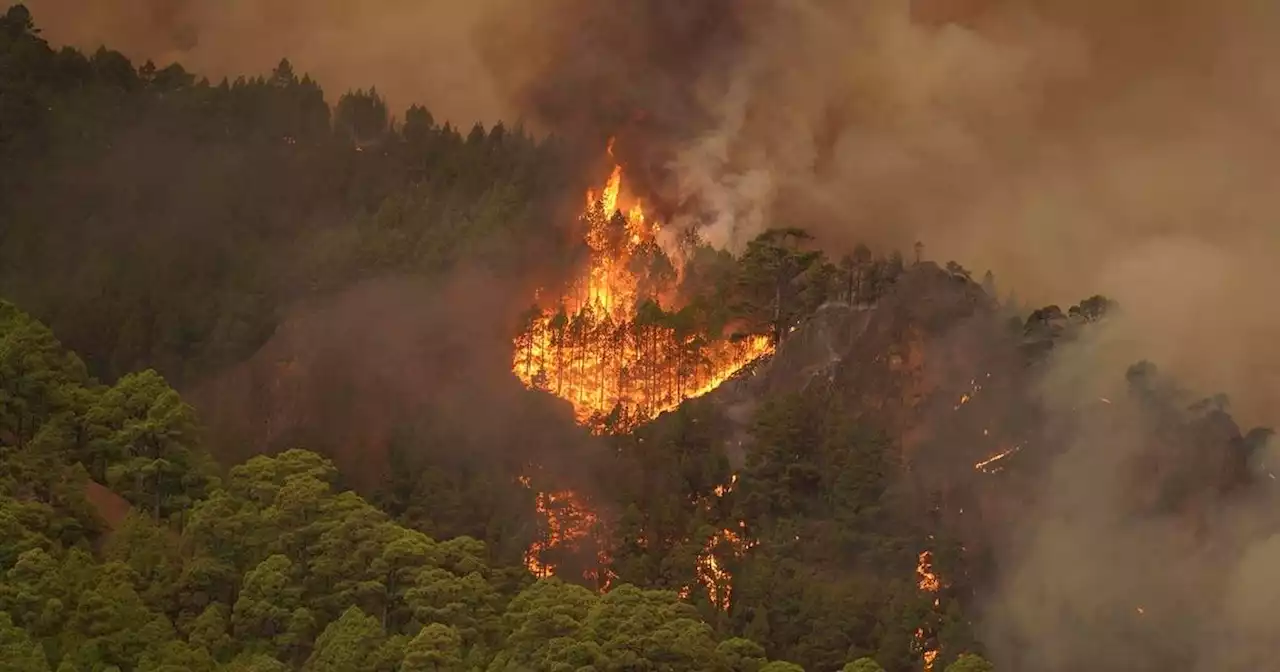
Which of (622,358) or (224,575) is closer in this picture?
(224,575)

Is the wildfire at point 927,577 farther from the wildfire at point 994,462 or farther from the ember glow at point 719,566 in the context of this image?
the ember glow at point 719,566

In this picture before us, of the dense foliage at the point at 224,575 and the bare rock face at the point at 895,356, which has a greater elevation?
the bare rock face at the point at 895,356

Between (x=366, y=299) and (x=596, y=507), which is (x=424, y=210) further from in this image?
(x=596, y=507)

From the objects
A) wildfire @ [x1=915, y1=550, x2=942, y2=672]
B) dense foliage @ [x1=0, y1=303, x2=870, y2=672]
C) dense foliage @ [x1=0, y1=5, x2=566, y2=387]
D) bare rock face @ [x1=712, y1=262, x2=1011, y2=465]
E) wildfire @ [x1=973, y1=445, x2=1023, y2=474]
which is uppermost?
dense foliage @ [x1=0, y1=5, x2=566, y2=387]

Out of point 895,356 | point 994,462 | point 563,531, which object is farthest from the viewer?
point 895,356

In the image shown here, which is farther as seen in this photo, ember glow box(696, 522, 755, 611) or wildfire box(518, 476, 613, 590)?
wildfire box(518, 476, 613, 590)

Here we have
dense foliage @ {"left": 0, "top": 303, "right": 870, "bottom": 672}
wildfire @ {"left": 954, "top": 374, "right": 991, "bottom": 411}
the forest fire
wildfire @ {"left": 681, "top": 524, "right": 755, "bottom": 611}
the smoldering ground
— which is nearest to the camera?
dense foliage @ {"left": 0, "top": 303, "right": 870, "bottom": 672}

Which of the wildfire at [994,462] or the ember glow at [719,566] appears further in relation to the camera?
the wildfire at [994,462]

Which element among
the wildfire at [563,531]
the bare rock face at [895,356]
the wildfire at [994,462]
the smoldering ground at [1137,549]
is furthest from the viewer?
the bare rock face at [895,356]

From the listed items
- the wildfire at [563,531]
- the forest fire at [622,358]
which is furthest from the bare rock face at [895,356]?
the wildfire at [563,531]

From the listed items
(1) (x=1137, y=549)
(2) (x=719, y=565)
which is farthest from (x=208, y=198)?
(1) (x=1137, y=549)

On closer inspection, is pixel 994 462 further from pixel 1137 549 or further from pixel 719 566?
pixel 719 566

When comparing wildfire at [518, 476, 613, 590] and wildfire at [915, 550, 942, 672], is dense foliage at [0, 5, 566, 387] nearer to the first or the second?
wildfire at [518, 476, 613, 590]

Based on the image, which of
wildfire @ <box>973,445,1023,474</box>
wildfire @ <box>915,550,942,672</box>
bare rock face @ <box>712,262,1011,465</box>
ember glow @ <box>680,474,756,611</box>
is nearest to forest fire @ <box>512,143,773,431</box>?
bare rock face @ <box>712,262,1011,465</box>
